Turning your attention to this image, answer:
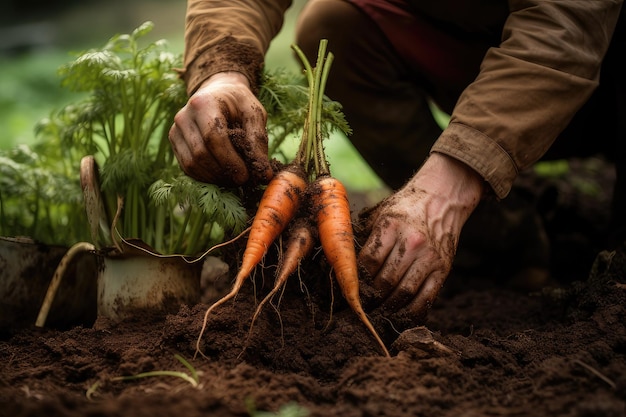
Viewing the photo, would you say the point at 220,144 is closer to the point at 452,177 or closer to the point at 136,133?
the point at 136,133

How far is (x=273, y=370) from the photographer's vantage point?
1.83 metres

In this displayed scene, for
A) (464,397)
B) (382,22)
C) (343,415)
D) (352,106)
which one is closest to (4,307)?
(343,415)

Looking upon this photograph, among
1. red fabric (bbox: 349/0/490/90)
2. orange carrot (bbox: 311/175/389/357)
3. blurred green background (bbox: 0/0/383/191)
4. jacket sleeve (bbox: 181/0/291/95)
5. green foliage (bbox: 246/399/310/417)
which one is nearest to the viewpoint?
green foliage (bbox: 246/399/310/417)

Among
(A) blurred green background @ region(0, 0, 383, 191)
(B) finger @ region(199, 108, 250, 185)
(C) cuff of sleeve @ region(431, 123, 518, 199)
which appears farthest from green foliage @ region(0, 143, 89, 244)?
(A) blurred green background @ region(0, 0, 383, 191)

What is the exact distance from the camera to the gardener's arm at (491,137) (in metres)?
2.02

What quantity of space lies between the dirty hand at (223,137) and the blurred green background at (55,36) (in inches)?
181

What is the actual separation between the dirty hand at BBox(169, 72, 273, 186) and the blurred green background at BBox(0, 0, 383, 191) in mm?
4586

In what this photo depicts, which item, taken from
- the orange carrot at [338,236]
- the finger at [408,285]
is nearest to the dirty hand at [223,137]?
the orange carrot at [338,236]

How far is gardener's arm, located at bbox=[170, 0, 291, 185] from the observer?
2057 mm

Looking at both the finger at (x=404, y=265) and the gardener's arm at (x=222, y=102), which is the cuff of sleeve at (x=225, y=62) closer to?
the gardener's arm at (x=222, y=102)

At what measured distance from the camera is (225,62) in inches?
94.2

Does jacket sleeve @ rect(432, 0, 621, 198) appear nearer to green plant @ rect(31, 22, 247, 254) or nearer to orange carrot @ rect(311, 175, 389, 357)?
orange carrot @ rect(311, 175, 389, 357)

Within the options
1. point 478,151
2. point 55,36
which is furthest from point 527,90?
point 55,36

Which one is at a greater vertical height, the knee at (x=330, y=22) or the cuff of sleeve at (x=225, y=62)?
the knee at (x=330, y=22)
